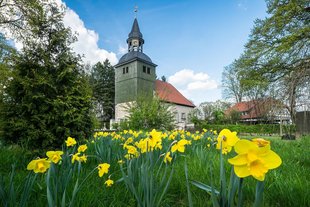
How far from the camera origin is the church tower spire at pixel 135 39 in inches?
1096

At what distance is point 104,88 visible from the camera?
36156 mm

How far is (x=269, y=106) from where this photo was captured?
5562mm

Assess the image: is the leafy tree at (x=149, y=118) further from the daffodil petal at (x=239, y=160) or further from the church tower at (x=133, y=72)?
the church tower at (x=133, y=72)

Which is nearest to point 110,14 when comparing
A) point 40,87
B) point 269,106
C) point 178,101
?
point 40,87

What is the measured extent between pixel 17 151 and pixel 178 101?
28061 millimetres

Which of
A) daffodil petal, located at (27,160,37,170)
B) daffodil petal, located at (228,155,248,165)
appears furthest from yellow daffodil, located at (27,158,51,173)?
daffodil petal, located at (228,155,248,165)

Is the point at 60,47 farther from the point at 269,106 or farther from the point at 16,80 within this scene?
the point at 269,106

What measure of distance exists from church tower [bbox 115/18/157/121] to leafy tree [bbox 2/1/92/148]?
22.1 meters

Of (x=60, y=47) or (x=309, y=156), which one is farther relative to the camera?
(x=60, y=47)

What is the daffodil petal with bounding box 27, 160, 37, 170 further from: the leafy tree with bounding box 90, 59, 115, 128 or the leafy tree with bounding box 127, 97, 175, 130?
the leafy tree with bounding box 90, 59, 115, 128

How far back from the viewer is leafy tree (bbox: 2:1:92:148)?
3373mm

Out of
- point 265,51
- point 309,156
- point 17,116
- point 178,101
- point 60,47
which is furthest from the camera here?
point 178,101

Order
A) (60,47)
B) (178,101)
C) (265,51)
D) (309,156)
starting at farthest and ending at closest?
(178,101)
(265,51)
(60,47)
(309,156)

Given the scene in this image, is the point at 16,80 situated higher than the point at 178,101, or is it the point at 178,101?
the point at 178,101
